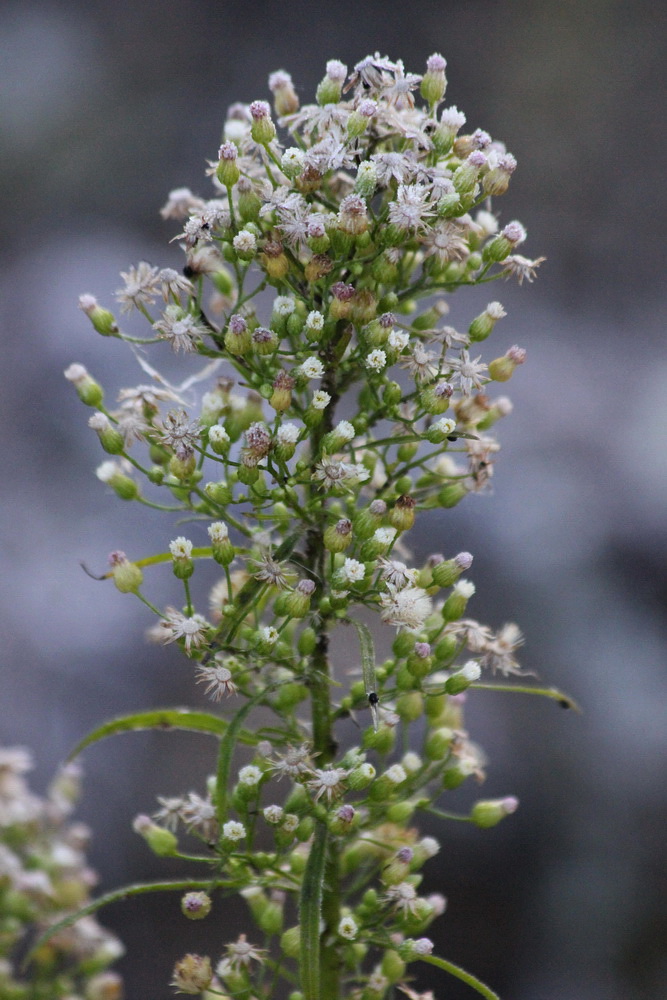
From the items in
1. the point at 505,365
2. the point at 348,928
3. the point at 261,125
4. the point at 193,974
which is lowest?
the point at 193,974

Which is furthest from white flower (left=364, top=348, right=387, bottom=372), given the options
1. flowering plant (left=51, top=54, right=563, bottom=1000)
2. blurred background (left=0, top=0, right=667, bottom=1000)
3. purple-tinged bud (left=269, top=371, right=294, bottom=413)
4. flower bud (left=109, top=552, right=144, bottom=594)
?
blurred background (left=0, top=0, right=667, bottom=1000)

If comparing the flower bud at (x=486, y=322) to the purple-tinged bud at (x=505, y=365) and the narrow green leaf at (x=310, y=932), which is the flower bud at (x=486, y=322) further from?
the narrow green leaf at (x=310, y=932)

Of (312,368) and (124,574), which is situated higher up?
(312,368)

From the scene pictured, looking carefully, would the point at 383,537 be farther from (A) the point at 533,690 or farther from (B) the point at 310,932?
(B) the point at 310,932

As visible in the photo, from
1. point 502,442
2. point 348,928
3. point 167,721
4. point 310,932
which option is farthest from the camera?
point 502,442

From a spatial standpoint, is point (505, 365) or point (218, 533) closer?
point (218, 533)

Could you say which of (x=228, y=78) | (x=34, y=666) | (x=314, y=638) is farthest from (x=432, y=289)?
(x=228, y=78)

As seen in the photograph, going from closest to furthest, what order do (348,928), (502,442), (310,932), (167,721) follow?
1. (310,932)
2. (348,928)
3. (167,721)
4. (502,442)

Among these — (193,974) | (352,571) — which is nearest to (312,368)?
(352,571)

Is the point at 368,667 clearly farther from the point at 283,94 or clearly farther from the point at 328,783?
the point at 283,94
